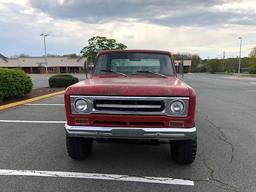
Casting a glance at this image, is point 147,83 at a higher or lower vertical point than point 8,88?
higher

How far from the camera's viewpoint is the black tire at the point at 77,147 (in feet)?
18.4

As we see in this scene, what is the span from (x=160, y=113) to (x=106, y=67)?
222 centimetres

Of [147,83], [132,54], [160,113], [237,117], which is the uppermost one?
[132,54]

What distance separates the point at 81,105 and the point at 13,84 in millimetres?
10198

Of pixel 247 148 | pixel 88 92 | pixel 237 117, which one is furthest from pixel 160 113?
pixel 237 117

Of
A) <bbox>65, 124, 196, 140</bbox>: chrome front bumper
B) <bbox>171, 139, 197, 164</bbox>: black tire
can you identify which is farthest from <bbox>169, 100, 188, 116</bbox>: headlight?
<bbox>171, 139, 197, 164</bbox>: black tire

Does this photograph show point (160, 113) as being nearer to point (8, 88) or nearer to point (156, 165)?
point (156, 165)

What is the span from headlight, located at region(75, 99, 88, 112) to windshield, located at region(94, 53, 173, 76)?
1.71 meters

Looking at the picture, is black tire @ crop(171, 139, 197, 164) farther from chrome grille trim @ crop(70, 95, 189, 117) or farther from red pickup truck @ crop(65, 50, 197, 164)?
chrome grille trim @ crop(70, 95, 189, 117)

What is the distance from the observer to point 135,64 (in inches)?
265

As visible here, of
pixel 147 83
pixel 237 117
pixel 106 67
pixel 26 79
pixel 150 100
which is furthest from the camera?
pixel 26 79

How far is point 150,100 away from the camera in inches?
193

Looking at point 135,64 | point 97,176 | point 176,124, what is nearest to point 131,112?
point 176,124

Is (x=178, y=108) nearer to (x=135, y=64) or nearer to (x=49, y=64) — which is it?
(x=135, y=64)
